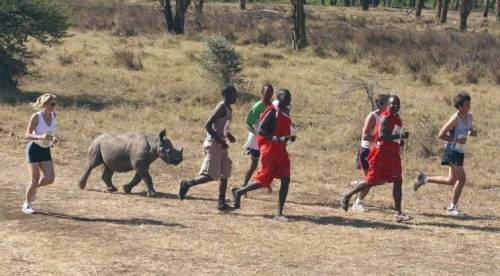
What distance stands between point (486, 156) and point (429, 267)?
304 inches

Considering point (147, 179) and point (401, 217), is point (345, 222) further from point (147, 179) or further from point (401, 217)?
point (147, 179)

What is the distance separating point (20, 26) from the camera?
68.2ft

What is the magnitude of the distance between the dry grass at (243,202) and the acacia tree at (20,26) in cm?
85

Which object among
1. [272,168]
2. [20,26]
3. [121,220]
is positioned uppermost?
[20,26]

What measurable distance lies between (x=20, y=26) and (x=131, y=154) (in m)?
10.8

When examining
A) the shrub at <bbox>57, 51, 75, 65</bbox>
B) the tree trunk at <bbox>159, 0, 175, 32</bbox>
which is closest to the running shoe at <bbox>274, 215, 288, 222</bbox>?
the shrub at <bbox>57, 51, 75, 65</bbox>

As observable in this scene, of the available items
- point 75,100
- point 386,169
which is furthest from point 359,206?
point 75,100

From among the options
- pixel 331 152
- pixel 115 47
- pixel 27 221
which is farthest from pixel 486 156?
pixel 115 47

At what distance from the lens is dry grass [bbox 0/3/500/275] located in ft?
26.5

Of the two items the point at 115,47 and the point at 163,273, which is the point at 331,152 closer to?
the point at 163,273

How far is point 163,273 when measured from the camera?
752cm

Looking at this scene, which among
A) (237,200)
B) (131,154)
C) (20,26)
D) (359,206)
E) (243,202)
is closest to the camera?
(237,200)

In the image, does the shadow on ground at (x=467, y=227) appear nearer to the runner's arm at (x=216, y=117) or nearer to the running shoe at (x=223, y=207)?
the running shoe at (x=223, y=207)

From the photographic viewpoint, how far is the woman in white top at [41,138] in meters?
9.24
